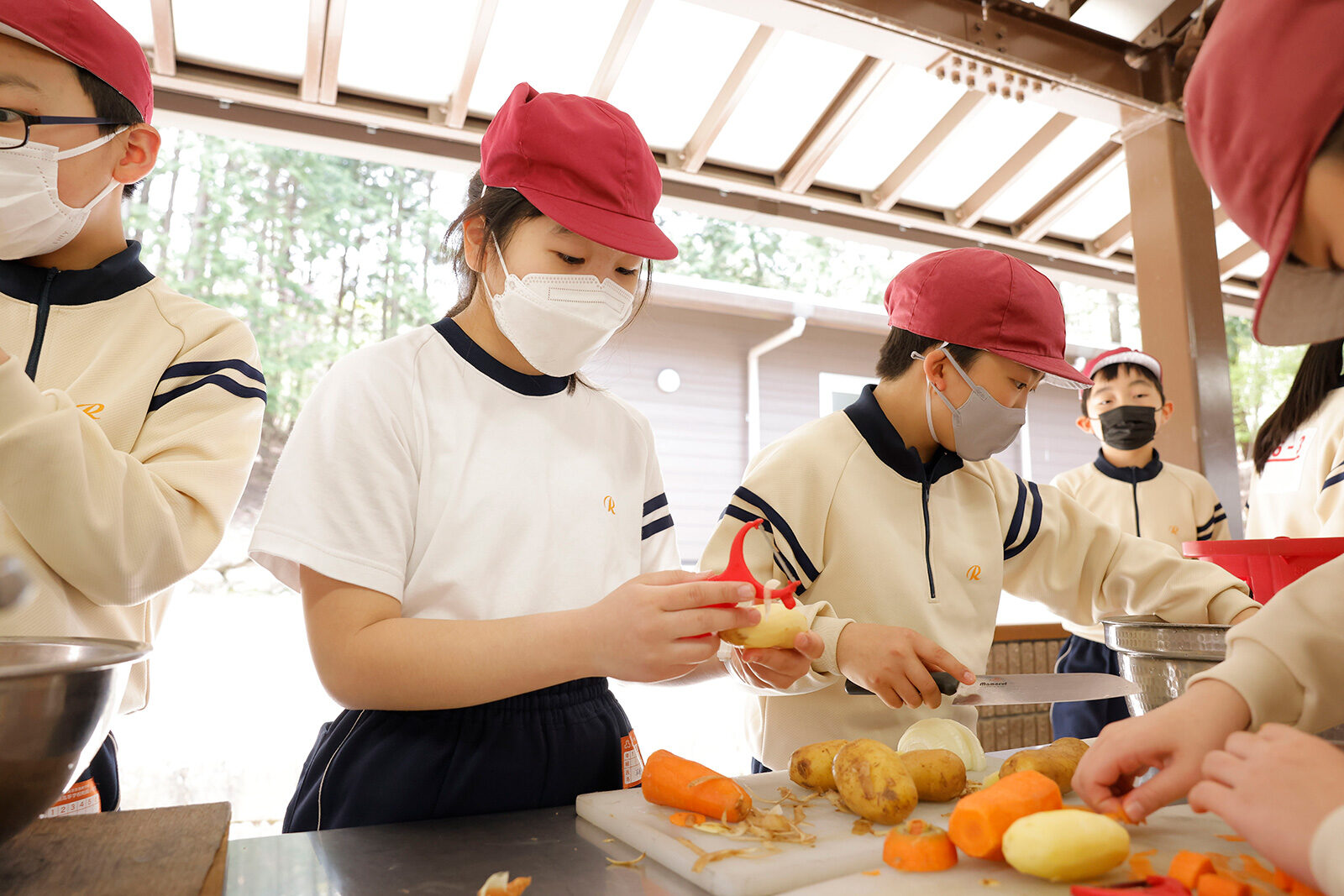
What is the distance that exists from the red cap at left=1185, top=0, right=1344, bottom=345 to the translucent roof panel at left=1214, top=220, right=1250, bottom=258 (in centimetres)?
634

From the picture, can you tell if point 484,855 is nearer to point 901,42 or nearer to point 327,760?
point 327,760

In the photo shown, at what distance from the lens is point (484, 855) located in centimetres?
115

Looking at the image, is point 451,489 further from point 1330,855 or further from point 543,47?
point 543,47

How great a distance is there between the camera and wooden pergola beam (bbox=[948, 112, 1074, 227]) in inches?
203

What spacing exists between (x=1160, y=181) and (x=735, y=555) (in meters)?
4.61

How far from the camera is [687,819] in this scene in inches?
49.9

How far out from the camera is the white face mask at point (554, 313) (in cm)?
167

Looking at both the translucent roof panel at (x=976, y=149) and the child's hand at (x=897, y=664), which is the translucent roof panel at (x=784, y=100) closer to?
the translucent roof panel at (x=976, y=149)

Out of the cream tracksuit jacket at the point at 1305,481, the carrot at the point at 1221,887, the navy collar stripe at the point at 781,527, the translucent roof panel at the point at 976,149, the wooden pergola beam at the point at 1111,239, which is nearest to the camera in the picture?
the carrot at the point at 1221,887

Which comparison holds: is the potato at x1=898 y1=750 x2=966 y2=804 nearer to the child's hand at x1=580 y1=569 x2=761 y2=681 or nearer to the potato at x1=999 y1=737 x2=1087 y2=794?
the potato at x1=999 y1=737 x2=1087 y2=794

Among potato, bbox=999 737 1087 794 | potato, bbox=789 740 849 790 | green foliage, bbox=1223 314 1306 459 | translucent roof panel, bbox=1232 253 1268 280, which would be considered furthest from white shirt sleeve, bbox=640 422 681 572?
green foliage, bbox=1223 314 1306 459

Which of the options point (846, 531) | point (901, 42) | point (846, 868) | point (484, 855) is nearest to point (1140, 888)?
point (846, 868)

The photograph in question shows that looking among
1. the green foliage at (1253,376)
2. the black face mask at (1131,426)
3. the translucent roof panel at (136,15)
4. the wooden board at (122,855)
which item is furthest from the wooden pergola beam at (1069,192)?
the green foliage at (1253,376)

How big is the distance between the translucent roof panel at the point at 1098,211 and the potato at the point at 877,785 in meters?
5.27
